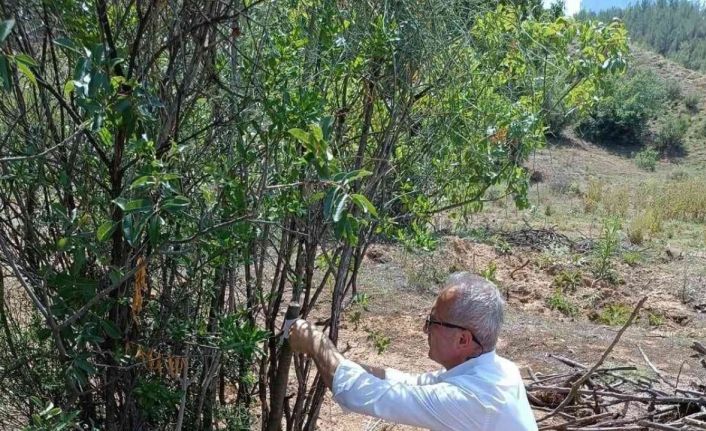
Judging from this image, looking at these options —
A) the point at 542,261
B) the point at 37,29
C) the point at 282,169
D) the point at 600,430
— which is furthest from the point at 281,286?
the point at 542,261

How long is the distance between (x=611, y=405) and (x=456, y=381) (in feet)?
8.87

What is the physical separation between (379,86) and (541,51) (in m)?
0.90

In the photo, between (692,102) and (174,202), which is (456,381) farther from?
(692,102)

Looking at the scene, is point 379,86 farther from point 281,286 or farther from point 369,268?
point 369,268

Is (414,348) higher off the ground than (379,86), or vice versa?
(379,86)

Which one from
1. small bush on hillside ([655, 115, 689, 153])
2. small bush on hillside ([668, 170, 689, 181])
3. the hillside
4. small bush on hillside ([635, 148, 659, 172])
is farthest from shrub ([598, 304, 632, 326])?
small bush on hillside ([655, 115, 689, 153])

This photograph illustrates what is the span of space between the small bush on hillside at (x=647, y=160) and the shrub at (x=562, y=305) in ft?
52.9

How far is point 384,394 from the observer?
6.31ft

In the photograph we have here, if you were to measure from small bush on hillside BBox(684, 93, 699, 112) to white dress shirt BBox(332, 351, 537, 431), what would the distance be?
31008 mm

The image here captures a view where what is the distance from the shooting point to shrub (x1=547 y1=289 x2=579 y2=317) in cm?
775

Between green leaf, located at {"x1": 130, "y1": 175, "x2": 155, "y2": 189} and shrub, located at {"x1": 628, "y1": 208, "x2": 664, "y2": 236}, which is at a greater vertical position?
green leaf, located at {"x1": 130, "y1": 175, "x2": 155, "y2": 189}

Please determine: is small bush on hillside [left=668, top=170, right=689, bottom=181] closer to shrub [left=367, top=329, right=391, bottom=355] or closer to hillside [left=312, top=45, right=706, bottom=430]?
hillside [left=312, top=45, right=706, bottom=430]

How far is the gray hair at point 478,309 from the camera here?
6.56 ft

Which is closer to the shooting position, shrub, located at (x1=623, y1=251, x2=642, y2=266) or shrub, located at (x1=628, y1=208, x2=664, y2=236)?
shrub, located at (x1=623, y1=251, x2=642, y2=266)
